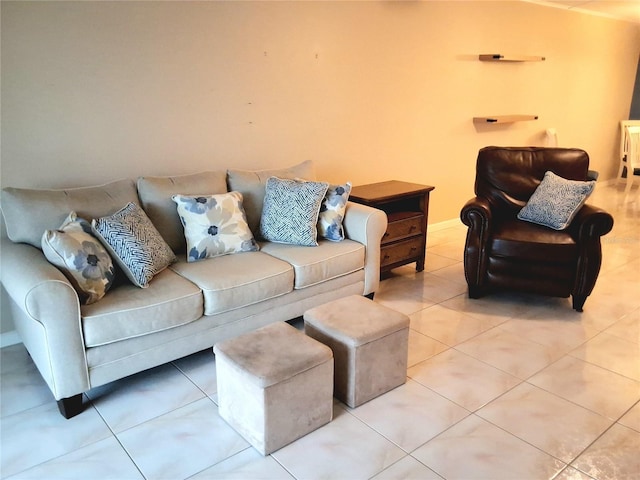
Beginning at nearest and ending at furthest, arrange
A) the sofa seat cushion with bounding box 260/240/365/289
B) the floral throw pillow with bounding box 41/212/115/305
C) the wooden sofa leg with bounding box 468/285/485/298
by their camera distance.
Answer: the floral throw pillow with bounding box 41/212/115/305 < the sofa seat cushion with bounding box 260/240/365/289 < the wooden sofa leg with bounding box 468/285/485/298

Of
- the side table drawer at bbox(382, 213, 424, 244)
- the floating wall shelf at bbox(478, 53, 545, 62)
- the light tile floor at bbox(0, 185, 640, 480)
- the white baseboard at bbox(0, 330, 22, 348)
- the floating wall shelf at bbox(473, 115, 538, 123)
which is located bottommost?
the light tile floor at bbox(0, 185, 640, 480)

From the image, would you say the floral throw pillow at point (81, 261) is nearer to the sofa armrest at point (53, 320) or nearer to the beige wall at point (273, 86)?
the sofa armrest at point (53, 320)

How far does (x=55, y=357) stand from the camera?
199cm

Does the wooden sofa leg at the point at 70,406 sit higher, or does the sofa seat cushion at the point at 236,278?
the sofa seat cushion at the point at 236,278

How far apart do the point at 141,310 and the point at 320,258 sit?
1034 millimetres

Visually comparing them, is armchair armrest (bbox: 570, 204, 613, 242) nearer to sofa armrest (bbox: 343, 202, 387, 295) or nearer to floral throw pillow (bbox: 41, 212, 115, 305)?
sofa armrest (bbox: 343, 202, 387, 295)

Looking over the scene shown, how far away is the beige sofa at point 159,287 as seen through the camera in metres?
2.01

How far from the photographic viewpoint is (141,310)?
216cm

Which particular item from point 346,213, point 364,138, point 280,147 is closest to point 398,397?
point 346,213

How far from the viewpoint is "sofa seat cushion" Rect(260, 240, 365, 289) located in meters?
2.72

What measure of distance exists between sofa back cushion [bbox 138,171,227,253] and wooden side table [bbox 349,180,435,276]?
1150 millimetres

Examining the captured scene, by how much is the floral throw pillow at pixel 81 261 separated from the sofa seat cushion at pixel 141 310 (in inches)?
2.4

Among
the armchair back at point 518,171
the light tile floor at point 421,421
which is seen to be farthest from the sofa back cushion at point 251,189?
the armchair back at point 518,171

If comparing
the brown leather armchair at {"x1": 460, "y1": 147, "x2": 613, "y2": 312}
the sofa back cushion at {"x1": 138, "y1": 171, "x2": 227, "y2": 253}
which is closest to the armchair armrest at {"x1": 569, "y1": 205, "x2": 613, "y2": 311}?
the brown leather armchair at {"x1": 460, "y1": 147, "x2": 613, "y2": 312}
